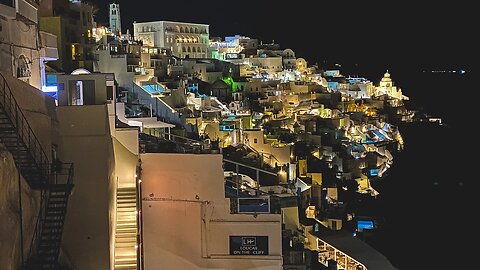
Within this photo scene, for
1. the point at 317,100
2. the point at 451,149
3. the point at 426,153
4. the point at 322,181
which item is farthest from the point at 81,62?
the point at 451,149

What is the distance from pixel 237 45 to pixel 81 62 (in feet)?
90.4

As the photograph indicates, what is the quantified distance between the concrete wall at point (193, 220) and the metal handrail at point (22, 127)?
2.04m

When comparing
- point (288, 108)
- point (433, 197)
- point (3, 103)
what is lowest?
point (433, 197)

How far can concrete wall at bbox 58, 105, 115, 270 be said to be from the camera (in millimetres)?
7832

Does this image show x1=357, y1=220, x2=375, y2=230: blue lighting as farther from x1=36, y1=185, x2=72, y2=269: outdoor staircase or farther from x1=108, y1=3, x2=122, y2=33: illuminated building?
x1=108, y1=3, x2=122, y2=33: illuminated building

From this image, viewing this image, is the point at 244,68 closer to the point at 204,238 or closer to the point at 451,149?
the point at 451,149

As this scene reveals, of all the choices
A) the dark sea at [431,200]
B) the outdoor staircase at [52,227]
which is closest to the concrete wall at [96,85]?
the outdoor staircase at [52,227]

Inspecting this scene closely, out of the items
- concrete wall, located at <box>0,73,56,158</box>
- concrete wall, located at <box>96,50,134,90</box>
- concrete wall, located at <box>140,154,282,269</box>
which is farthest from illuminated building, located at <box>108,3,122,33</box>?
concrete wall, located at <box>0,73,56,158</box>

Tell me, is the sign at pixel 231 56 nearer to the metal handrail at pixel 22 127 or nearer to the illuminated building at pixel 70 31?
the illuminated building at pixel 70 31

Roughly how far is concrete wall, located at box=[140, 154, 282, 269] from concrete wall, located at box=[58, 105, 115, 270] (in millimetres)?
1028

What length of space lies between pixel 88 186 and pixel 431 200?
2224 cm

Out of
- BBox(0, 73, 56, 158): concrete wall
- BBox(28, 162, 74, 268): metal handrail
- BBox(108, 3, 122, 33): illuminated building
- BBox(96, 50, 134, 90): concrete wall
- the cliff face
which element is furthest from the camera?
BBox(108, 3, 122, 33): illuminated building

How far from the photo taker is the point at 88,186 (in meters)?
7.91

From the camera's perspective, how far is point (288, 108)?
38.1m
